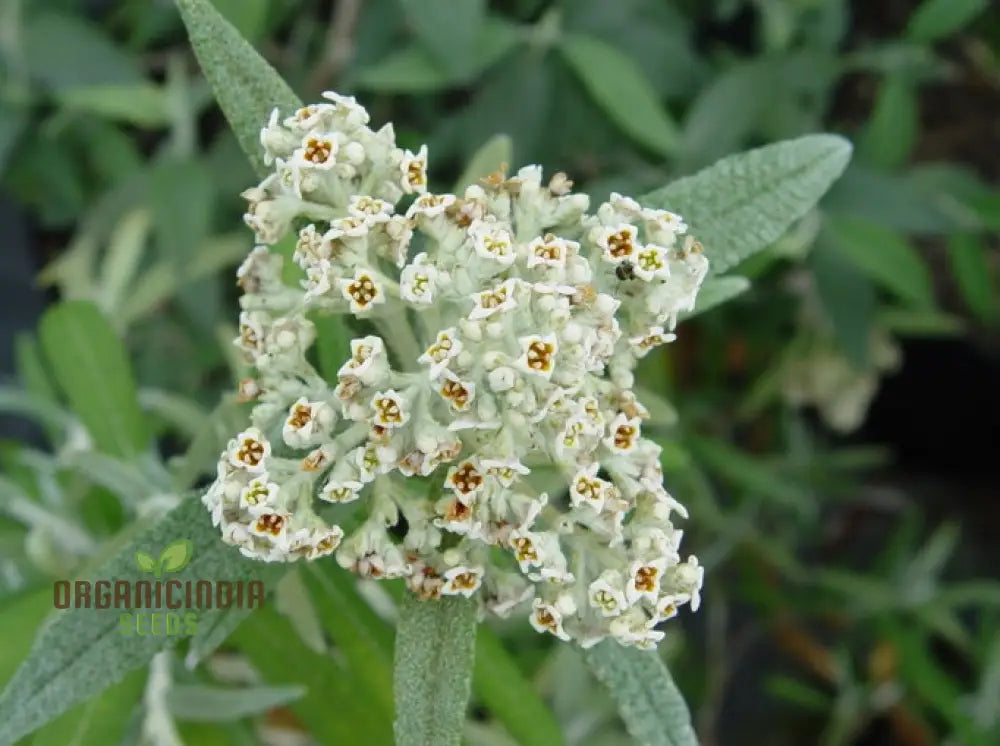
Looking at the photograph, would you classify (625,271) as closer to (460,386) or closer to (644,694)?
(460,386)

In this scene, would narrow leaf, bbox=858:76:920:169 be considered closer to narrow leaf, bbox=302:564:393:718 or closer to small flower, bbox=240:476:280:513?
A: narrow leaf, bbox=302:564:393:718

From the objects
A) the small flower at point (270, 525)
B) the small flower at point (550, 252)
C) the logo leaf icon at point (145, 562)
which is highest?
the small flower at point (550, 252)

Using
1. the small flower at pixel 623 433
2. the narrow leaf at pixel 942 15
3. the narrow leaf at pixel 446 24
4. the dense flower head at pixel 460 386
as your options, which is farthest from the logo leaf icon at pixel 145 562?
the narrow leaf at pixel 942 15

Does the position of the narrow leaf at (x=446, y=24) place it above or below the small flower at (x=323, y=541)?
above

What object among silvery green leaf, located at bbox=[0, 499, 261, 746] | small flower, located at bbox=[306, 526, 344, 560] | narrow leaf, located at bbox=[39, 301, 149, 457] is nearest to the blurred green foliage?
narrow leaf, located at bbox=[39, 301, 149, 457]

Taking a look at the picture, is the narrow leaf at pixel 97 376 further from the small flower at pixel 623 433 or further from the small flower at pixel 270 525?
the small flower at pixel 623 433

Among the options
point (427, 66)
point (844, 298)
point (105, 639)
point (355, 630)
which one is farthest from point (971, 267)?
point (105, 639)
